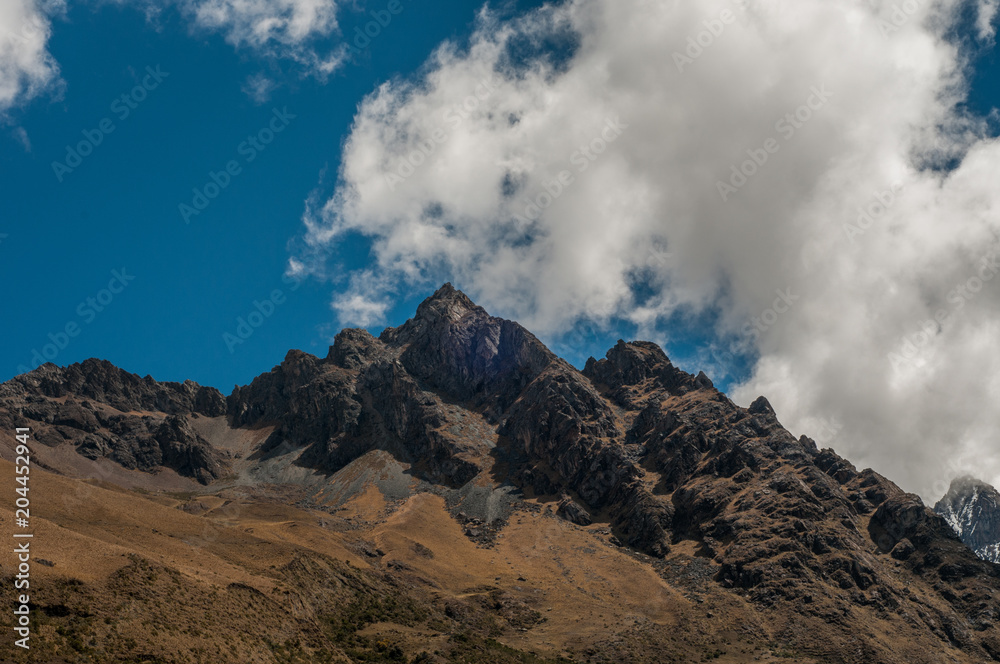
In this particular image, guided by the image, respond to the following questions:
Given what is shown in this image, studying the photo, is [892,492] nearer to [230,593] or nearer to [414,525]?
[414,525]

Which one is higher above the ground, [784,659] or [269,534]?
[269,534]

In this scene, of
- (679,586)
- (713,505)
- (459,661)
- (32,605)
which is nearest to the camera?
(32,605)

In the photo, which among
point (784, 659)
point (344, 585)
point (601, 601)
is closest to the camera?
point (344, 585)

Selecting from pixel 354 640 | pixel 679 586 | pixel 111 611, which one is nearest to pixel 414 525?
pixel 679 586

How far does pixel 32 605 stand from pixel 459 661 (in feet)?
184

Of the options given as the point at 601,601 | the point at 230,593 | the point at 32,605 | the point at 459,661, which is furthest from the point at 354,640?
the point at 601,601

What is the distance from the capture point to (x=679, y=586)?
521 feet

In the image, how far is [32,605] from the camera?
2276 inches

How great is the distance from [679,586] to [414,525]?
275 ft

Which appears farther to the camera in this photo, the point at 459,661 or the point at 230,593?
the point at 459,661

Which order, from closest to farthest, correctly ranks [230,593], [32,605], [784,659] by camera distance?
1. [32,605]
2. [230,593]
3. [784,659]

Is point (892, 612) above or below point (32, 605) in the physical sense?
above

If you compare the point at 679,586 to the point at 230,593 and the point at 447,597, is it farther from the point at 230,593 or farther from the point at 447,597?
the point at 230,593

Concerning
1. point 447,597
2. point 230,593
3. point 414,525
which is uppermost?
point 414,525
